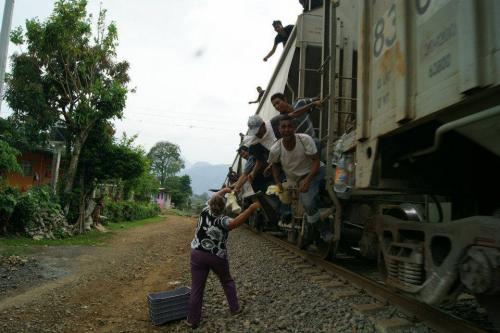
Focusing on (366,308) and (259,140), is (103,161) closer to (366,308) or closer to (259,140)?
(259,140)

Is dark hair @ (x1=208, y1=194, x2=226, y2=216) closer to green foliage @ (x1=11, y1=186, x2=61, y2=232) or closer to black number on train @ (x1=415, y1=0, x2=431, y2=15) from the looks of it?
black number on train @ (x1=415, y1=0, x2=431, y2=15)

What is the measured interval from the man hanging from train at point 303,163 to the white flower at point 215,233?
1.46 metres

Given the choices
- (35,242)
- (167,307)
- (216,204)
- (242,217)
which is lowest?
(35,242)

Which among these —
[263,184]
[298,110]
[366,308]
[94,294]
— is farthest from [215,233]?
[263,184]

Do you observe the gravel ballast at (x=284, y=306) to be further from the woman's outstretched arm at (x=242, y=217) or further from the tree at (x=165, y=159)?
the tree at (x=165, y=159)

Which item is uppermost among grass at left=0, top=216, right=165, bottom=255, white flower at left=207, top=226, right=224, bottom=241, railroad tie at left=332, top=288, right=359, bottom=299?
white flower at left=207, top=226, right=224, bottom=241

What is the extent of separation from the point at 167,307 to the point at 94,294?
200cm

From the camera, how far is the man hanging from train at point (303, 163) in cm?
500

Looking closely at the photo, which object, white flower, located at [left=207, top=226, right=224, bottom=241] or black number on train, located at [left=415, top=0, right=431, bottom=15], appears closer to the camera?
black number on train, located at [left=415, top=0, right=431, bottom=15]

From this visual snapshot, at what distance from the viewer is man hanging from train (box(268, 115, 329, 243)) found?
5.00m

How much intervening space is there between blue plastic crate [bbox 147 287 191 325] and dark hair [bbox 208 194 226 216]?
41.0 inches

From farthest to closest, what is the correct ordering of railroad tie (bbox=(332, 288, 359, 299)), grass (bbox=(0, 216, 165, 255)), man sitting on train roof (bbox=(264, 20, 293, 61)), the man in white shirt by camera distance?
grass (bbox=(0, 216, 165, 255))
man sitting on train roof (bbox=(264, 20, 293, 61))
the man in white shirt
railroad tie (bbox=(332, 288, 359, 299))

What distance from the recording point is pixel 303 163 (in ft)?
17.1

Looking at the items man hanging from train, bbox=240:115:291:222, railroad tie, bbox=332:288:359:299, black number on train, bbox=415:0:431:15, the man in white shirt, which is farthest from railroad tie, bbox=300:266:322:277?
black number on train, bbox=415:0:431:15
